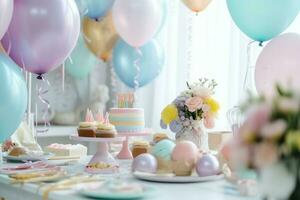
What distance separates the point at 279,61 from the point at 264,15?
208 millimetres

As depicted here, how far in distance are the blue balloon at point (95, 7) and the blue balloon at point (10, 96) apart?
3.89ft

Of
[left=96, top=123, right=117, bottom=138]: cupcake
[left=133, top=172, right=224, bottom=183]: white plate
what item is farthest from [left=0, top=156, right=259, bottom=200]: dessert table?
[left=96, top=123, right=117, bottom=138]: cupcake

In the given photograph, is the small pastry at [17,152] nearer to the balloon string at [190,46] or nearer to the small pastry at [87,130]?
the small pastry at [87,130]

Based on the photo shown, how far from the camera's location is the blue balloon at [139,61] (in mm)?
3033

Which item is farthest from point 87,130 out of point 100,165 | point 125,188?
point 125,188

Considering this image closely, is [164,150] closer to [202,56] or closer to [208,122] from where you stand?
[208,122]

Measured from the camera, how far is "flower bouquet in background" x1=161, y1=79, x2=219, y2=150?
1937mm

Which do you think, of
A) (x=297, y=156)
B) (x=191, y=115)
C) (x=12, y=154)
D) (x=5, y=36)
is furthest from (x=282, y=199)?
(x=12, y=154)

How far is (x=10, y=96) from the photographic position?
1694 mm

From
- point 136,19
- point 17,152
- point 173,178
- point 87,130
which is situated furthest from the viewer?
point 136,19

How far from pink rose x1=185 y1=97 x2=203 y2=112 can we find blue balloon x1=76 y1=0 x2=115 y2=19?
116cm

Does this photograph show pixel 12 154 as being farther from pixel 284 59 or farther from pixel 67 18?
pixel 284 59

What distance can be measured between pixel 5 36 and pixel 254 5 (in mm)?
910

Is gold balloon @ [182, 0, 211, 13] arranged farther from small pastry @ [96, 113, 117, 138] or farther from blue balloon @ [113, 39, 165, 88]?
small pastry @ [96, 113, 117, 138]
